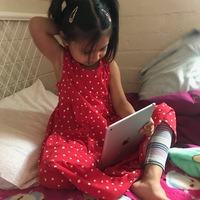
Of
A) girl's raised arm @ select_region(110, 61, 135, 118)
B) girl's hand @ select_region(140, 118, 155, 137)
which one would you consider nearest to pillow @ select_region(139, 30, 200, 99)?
girl's raised arm @ select_region(110, 61, 135, 118)

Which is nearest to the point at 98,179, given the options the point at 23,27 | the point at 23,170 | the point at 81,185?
the point at 81,185

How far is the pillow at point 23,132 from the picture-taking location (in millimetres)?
731

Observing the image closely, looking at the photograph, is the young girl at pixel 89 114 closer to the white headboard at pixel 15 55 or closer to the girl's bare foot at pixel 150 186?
the girl's bare foot at pixel 150 186

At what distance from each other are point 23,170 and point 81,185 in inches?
7.3

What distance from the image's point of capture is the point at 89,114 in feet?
2.85

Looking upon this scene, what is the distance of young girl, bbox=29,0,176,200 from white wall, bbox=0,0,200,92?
0.52 meters

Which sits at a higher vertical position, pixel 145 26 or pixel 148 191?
pixel 145 26

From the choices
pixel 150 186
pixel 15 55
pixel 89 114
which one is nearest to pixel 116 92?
pixel 89 114

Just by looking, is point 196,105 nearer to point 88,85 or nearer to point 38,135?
point 88,85

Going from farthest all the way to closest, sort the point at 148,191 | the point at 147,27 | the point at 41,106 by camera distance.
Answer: the point at 147,27, the point at 41,106, the point at 148,191

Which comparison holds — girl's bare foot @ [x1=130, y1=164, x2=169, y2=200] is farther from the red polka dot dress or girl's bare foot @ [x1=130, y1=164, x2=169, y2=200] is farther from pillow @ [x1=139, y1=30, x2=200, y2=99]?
pillow @ [x1=139, y1=30, x2=200, y2=99]

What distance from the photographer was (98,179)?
2.21 ft

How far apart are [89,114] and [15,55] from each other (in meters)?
0.50

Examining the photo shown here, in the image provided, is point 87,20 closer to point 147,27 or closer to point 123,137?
point 123,137
